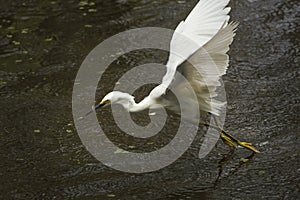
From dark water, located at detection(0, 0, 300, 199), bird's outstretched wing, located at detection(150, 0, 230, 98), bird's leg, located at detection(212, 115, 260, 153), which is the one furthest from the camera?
bird's leg, located at detection(212, 115, 260, 153)

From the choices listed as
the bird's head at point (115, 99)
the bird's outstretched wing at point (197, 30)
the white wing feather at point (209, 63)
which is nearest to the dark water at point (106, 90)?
the bird's head at point (115, 99)

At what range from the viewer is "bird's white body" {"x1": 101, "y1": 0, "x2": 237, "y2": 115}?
490cm

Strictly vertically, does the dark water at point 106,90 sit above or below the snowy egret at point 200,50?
below

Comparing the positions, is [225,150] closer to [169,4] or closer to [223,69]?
[223,69]

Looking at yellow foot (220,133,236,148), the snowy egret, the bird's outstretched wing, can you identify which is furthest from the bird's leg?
the bird's outstretched wing

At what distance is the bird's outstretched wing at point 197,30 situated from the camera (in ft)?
16.0

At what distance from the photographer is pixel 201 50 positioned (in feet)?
16.1

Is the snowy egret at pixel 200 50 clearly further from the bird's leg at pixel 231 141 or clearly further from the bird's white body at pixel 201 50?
the bird's leg at pixel 231 141

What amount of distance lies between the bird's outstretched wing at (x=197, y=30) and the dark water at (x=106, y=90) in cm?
85

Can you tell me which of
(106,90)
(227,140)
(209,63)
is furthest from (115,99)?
(106,90)

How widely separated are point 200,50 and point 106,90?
2.20 meters

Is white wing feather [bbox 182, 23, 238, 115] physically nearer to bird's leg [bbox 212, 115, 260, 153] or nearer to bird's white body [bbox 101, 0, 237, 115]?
bird's white body [bbox 101, 0, 237, 115]

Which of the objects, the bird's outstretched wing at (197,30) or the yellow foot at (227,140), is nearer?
the bird's outstretched wing at (197,30)

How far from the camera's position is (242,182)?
5.27m
